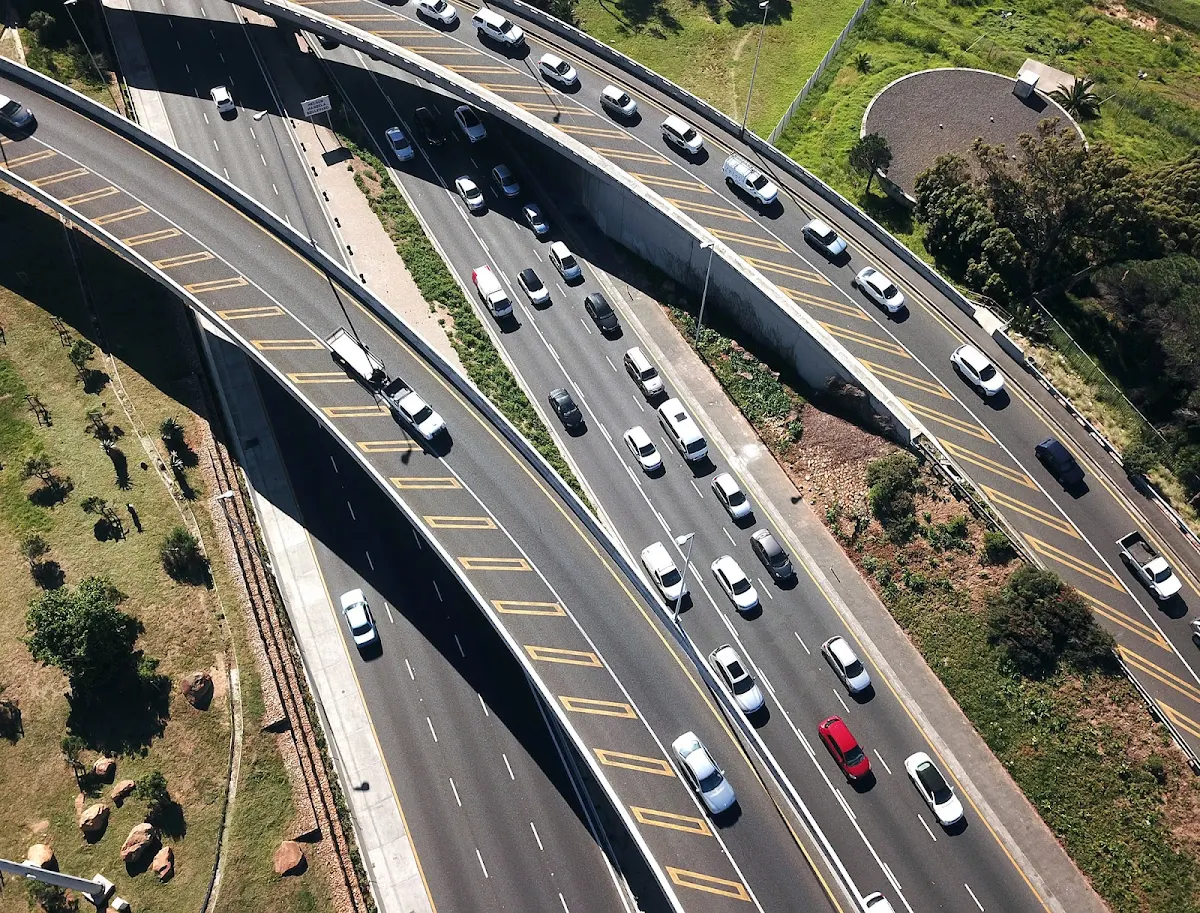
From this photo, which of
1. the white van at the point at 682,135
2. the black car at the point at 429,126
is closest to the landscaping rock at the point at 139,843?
the black car at the point at 429,126

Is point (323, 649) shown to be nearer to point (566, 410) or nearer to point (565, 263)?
point (566, 410)

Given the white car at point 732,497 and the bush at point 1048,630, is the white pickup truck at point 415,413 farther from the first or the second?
the bush at point 1048,630

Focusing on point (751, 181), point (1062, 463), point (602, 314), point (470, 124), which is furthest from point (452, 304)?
point (1062, 463)

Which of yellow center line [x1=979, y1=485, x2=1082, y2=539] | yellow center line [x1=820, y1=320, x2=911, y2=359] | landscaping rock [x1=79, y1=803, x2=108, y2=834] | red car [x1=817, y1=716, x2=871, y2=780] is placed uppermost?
yellow center line [x1=820, y1=320, x2=911, y2=359]

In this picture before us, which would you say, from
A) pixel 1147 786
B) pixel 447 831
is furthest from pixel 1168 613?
pixel 447 831

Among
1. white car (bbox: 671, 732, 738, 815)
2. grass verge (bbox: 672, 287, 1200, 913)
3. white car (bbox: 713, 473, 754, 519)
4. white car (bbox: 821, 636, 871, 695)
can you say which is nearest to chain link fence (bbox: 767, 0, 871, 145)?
grass verge (bbox: 672, 287, 1200, 913)

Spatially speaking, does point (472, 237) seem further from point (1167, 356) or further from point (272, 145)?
point (1167, 356)

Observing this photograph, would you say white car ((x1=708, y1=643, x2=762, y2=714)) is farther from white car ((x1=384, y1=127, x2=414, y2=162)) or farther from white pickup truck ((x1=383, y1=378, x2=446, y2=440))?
white car ((x1=384, y1=127, x2=414, y2=162))
